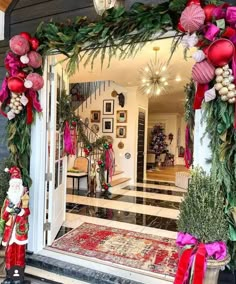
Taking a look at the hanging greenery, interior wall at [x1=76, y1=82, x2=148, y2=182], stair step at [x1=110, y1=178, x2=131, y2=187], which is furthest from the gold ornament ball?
interior wall at [x1=76, y1=82, x2=148, y2=182]

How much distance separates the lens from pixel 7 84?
255 centimetres

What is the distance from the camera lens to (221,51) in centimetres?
164

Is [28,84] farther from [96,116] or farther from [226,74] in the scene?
[96,116]

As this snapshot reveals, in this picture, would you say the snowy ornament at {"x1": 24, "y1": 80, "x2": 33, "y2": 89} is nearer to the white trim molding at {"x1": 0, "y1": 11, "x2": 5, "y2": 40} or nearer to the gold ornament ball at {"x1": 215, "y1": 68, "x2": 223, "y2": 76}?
the white trim molding at {"x1": 0, "y1": 11, "x2": 5, "y2": 40}

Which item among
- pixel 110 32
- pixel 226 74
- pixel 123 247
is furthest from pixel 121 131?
pixel 226 74

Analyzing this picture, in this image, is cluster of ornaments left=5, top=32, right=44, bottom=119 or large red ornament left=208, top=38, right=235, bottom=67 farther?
cluster of ornaments left=5, top=32, right=44, bottom=119

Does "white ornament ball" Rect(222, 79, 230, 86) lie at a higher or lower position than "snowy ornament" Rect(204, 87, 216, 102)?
higher

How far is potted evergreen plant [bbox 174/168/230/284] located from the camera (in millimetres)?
1631

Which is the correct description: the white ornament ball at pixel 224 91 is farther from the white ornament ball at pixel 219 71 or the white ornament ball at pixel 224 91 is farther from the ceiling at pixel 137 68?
the ceiling at pixel 137 68

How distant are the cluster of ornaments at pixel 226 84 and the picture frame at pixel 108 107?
5.70 metres

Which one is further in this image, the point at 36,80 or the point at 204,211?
the point at 36,80

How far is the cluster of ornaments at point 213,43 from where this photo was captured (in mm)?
1674

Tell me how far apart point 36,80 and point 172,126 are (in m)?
11.0

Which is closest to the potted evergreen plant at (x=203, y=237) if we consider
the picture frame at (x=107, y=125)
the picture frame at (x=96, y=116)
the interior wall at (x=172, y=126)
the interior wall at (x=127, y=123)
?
the interior wall at (x=127, y=123)
